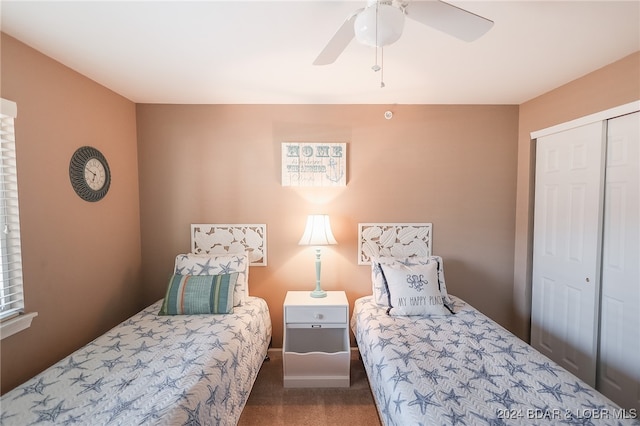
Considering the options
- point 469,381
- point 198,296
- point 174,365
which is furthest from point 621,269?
point 198,296

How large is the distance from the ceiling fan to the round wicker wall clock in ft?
6.45

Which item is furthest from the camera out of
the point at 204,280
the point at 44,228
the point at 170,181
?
the point at 170,181

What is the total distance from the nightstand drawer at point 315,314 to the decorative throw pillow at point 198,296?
1.53 feet

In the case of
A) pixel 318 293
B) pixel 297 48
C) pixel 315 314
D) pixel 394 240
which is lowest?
pixel 315 314

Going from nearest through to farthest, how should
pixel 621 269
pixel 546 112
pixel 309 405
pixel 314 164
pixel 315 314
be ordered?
pixel 621 269 → pixel 309 405 → pixel 315 314 → pixel 546 112 → pixel 314 164

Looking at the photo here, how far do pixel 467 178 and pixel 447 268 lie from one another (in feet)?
2.86

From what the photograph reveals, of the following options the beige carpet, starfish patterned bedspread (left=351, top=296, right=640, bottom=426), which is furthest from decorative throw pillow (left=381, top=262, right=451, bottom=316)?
the beige carpet

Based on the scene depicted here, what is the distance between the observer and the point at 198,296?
210 centimetres

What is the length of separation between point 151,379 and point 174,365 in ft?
0.40

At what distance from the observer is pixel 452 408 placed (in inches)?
45.2

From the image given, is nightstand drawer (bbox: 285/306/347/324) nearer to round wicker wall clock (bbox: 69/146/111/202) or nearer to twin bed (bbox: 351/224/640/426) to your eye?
twin bed (bbox: 351/224/640/426)

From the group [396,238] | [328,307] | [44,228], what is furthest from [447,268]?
[44,228]

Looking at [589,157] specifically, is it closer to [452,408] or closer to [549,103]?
[549,103]

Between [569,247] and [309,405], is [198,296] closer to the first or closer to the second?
[309,405]
